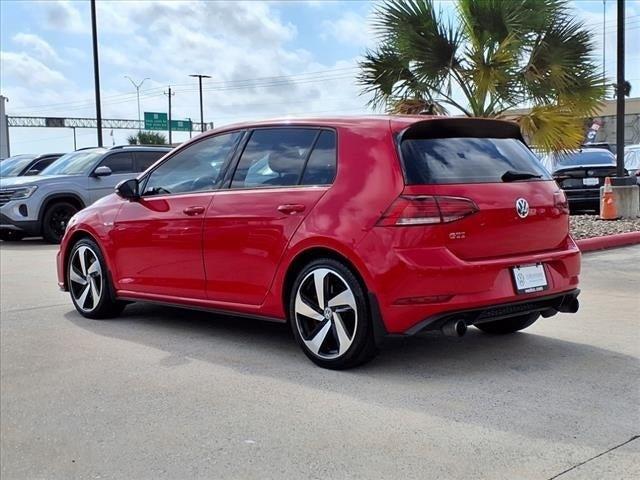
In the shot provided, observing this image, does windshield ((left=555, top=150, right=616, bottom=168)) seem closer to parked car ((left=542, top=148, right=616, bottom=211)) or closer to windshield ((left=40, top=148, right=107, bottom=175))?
parked car ((left=542, top=148, right=616, bottom=211))

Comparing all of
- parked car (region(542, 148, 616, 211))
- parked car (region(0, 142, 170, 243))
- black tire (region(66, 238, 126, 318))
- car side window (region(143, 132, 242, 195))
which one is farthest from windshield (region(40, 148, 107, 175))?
parked car (region(542, 148, 616, 211))

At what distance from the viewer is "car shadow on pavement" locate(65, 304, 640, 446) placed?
3811 mm

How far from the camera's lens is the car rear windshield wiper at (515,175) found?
4684mm

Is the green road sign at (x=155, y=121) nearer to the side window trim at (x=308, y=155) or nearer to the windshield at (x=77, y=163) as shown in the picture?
the windshield at (x=77, y=163)

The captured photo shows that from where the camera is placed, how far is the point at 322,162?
4816 mm

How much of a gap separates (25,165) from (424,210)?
575 inches

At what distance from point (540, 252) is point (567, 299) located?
415 millimetres

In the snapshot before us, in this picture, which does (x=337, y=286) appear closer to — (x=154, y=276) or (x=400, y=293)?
(x=400, y=293)

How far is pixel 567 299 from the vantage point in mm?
4871

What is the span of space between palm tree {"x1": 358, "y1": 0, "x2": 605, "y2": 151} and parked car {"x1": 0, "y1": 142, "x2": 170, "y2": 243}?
527cm

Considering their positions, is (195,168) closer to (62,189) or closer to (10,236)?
(62,189)

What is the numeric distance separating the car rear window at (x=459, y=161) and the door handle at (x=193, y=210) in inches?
66.7

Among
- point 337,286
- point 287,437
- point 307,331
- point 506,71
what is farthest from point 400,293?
point 506,71

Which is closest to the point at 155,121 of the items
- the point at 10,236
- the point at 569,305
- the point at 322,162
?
the point at 10,236
